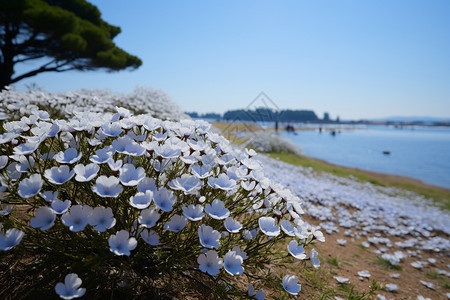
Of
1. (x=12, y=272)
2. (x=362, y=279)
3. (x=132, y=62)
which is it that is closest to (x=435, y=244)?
(x=362, y=279)

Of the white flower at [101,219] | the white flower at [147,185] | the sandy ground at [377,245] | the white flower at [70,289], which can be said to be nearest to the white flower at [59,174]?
the white flower at [101,219]

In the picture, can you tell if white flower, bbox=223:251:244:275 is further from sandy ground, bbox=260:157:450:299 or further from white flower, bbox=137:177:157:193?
sandy ground, bbox=260:157:450:299

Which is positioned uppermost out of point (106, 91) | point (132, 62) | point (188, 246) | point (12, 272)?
point (132, 62)

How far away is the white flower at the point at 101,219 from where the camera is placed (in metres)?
1.22

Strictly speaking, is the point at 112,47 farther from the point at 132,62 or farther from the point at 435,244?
the point at 435,244

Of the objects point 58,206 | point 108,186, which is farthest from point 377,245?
point 58,206

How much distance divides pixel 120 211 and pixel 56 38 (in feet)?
59.2

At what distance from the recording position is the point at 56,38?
1562 centimetres

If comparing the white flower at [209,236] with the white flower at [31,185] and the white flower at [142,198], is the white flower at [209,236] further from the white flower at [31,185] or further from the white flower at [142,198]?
the white flower at [31,185]

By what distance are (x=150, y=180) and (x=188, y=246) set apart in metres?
0.47

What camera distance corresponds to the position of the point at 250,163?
1.75m

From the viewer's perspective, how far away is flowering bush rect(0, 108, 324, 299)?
123cm

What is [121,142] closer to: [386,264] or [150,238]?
[150,238]

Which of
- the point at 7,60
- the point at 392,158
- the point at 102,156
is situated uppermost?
the point at 7,60
